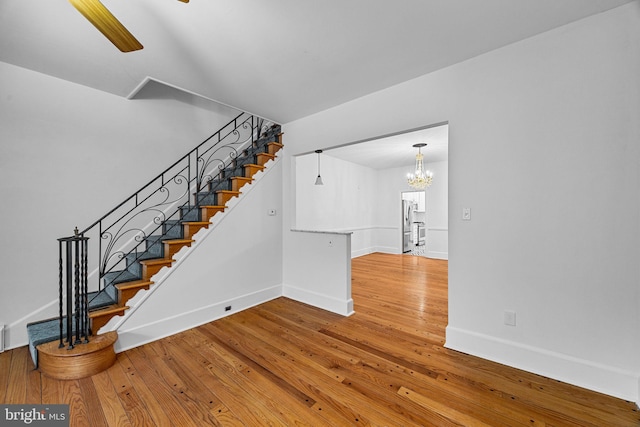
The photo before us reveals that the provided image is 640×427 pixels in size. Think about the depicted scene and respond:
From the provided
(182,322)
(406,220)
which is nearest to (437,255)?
(406,220)

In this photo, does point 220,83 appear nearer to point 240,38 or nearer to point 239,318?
point 240,38

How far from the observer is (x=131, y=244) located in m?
3.50

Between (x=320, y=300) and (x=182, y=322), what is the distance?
5.82 feet

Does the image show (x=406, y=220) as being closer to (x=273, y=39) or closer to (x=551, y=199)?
(x=551, y=199)

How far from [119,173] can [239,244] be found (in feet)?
5.84

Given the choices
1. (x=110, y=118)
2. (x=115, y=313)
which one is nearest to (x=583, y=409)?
(x=115, y=313)

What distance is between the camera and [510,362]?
227 cm

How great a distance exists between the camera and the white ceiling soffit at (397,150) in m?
5.00

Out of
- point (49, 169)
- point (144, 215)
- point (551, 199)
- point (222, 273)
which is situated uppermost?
point (49, 169)

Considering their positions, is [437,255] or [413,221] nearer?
[437,255]

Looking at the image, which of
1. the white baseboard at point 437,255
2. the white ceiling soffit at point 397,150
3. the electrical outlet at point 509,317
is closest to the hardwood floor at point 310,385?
the electrical outlet at point 509,317

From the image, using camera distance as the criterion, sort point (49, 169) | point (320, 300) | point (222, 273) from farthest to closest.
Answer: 1. point (320, 300)
2. point (222, 273)
3. point (49, 169)

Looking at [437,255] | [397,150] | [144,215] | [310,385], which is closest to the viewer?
[310,385]

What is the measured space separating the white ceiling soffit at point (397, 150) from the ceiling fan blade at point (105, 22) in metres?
3.20
